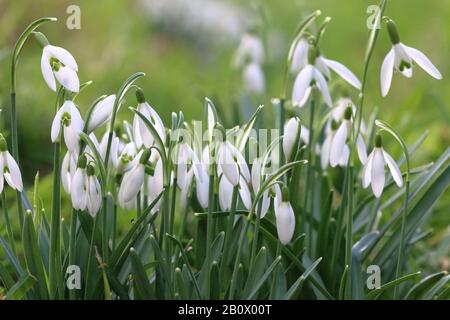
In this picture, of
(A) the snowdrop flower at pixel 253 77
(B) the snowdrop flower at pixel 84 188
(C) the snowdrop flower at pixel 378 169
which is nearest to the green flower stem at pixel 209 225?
(B) the snowdrop flower at pixel 84 188

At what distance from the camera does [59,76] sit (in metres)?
1.66

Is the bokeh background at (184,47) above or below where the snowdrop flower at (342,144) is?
above

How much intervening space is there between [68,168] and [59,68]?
23 cm

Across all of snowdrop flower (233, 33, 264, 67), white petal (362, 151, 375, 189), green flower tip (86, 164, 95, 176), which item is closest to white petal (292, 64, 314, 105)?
white petal (362, 151, 375, 189)

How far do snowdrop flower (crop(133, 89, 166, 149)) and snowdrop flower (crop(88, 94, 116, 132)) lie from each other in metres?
0.06

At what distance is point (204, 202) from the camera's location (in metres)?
A: 1.81

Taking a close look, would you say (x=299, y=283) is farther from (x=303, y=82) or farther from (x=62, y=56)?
(x=62, y=56)

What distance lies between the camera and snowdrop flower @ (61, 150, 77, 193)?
5.72ft

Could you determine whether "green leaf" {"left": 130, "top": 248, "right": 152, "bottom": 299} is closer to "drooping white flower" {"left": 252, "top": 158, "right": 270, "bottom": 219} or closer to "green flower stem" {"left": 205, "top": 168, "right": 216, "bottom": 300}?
"green flower stem" {"left": 205, "top": 168, "right": 216, "bottom": 300}

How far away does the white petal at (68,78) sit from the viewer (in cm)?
165

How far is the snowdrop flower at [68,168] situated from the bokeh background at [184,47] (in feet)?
6.47

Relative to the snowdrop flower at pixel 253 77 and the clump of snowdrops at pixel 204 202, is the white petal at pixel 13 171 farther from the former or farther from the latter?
the snowdrop flower at pixel 253 77
